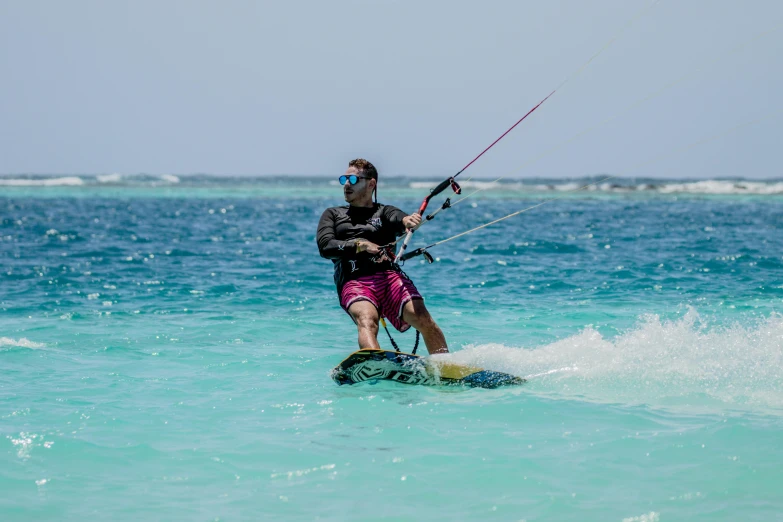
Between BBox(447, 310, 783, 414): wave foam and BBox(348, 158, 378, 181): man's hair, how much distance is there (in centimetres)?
196

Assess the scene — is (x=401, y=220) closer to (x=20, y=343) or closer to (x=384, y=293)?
(x=384, y=293)

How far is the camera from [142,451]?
5.98 meters

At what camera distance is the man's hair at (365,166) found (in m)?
8.32

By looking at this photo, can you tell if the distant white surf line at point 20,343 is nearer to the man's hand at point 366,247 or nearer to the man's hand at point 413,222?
the man's hand at point 366,247

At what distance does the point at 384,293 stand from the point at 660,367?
2734 millimetres

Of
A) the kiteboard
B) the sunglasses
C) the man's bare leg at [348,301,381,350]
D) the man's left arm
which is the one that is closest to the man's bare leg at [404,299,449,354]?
the man's bare leg at [348,301,381,350]

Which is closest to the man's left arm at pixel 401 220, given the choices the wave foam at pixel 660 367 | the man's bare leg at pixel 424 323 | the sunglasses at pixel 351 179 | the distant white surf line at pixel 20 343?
the sunglasses at pixel 351 179

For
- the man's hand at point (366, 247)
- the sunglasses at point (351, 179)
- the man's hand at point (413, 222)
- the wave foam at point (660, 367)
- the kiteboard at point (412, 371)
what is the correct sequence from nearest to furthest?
the wave foam at point (660, 367)
the kiteboard at point (412, 371)
the man's hand at point (413, 222)
the man's hand at point (366, 247)
the sunglasses at point (351, 179)

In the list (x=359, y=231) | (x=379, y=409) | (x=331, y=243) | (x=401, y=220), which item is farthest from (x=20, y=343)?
(x=379, y=409)

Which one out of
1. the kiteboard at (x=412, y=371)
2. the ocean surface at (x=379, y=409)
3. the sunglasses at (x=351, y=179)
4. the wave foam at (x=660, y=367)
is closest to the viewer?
the ocean surface at (x=379, y=409)

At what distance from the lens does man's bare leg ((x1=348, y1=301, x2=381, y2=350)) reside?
791 centimetres

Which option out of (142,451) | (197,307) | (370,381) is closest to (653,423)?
(370,381)

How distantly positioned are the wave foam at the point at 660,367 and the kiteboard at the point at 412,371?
0.64ft

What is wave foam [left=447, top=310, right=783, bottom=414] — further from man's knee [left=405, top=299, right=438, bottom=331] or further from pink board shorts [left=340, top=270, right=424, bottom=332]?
pink board shorts [left=340, top=270, right=424, bottom=332]
